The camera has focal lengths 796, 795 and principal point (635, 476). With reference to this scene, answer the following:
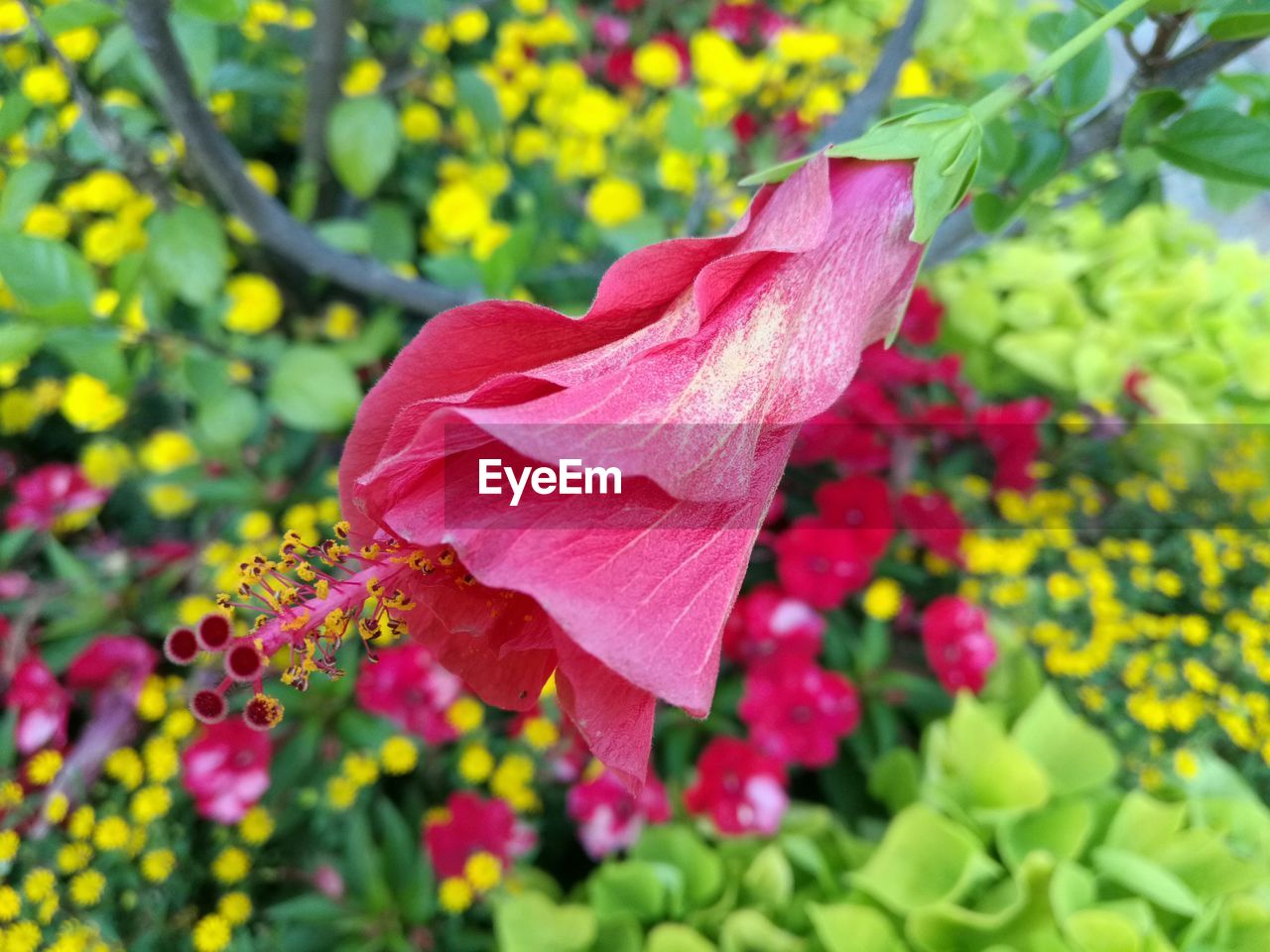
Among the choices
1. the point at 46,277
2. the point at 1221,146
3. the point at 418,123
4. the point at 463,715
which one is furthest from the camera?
the point at 418,123

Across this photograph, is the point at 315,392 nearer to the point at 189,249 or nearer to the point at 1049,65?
the point at 189,249

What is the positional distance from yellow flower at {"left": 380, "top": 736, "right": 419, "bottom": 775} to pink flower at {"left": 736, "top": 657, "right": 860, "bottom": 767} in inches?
11.5

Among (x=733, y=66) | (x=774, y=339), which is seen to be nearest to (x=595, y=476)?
(x=774, y=339)

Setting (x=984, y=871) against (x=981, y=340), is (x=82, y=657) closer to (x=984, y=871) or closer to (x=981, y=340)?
(x=984, y=871)

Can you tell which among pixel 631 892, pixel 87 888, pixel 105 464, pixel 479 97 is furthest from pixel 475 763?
pixel 479 97

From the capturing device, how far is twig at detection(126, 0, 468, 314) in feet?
1.46

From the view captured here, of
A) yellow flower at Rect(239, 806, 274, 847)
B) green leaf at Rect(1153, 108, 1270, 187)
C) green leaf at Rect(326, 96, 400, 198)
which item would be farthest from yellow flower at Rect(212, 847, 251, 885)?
green leaf at Rect(1153, 108, 1270, 187)

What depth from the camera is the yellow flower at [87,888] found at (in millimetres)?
564

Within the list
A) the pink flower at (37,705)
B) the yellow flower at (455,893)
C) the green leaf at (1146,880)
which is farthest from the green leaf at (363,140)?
the green leaf at (1146,880)

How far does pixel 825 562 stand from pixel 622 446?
0.55m

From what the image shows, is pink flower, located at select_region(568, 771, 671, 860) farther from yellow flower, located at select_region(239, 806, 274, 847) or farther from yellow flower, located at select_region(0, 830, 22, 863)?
yellow flower, located at select_region(0, 830, 22, 863)

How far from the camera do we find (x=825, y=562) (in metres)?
0.75

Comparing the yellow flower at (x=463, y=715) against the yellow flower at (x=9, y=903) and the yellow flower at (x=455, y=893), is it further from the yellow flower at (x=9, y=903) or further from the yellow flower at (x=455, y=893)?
the yellow flower at (x=9, y=903)

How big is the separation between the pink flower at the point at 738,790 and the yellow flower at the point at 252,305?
0.59m
